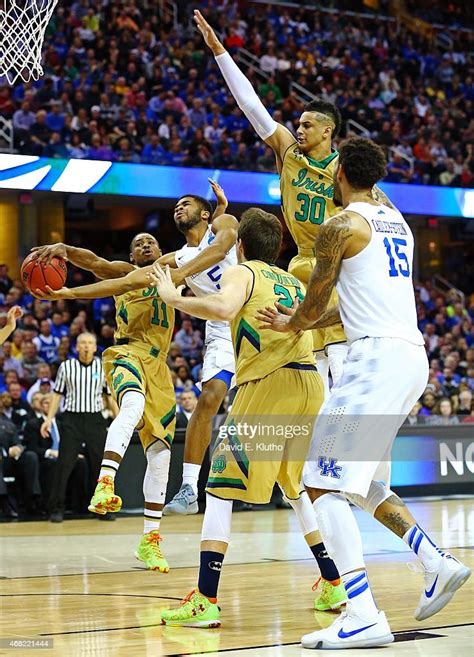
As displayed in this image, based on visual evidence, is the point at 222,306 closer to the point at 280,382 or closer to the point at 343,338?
the point at 280,382

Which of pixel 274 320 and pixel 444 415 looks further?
pixel 444 415

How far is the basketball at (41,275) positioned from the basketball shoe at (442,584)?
3.34 m

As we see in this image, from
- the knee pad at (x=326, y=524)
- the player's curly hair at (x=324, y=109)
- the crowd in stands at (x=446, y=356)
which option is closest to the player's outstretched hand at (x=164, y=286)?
the knee pad at (x=326, y=524)

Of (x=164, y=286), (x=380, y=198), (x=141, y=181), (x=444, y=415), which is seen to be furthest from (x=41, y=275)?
(x=141, y=181)

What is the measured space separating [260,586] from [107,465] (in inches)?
53.2

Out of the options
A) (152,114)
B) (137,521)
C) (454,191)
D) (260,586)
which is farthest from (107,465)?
(454,191)

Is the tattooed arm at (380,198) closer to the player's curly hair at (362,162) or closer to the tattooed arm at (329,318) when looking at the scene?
the player's curly hair at (362,162)

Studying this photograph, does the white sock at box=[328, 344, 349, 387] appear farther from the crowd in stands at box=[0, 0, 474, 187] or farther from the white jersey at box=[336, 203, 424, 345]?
the crowd in stands at box=[0, 0, 474, 187]

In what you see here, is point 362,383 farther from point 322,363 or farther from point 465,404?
point 465,404

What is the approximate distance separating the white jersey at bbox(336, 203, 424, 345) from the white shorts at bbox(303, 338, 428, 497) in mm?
70

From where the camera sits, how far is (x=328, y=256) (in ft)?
15.7

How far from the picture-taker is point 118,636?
16.8 ft

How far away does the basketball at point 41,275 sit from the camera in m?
7.04

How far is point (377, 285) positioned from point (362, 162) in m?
0.60
